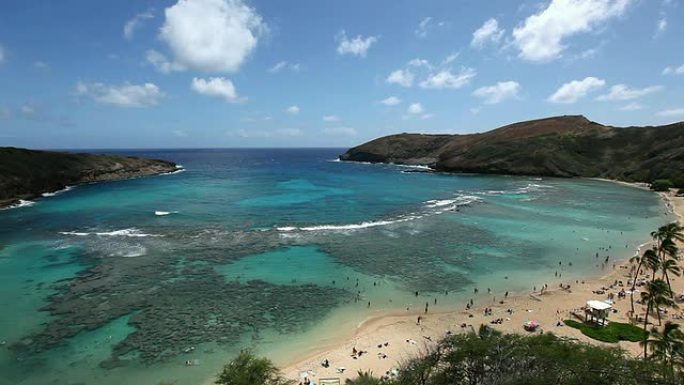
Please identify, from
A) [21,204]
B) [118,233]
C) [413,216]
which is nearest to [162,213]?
[118,233]

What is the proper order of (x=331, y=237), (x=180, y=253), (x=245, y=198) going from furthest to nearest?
(x=245, y=198), (x=331, y=237), (x=180, y=253)

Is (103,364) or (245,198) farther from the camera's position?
(245,198)

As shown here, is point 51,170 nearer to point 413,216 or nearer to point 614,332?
point 413,216

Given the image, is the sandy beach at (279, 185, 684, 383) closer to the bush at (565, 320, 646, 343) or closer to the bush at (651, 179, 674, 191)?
the bush at (565, 320, 646, 343)

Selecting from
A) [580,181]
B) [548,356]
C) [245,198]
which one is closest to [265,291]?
[548,356]

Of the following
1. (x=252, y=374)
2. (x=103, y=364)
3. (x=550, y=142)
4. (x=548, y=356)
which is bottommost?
(x=103, y=364)

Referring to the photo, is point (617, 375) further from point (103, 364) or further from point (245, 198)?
point (245, 198)
